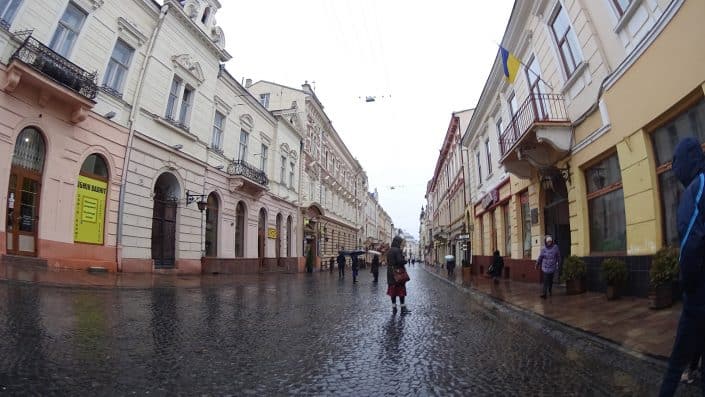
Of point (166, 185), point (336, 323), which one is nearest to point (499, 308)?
point (336, 323)

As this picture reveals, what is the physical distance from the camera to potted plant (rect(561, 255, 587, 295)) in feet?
30.4

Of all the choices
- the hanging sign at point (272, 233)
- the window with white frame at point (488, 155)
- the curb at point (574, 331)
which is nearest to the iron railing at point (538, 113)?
the curb at point (574, 331)

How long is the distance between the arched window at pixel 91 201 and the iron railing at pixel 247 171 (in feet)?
Answer: 26.1

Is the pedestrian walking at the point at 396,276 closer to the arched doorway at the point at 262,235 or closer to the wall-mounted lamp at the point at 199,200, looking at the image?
the wall-mounted lamp at the point at 199,200

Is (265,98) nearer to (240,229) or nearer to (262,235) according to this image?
(262,235)

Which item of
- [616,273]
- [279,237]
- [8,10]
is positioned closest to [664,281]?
[616,273]

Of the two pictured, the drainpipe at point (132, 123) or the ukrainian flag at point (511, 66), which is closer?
the ukrainian flag at point (511, 66)

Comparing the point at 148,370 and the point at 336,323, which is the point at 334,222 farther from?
the point at 148,370

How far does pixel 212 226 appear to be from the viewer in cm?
2075

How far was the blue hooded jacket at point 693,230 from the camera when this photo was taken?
2.39 m

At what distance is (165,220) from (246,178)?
530cm

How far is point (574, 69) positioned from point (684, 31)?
430 cm

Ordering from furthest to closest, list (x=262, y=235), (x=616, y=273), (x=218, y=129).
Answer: (x=262, y=235), (x=218, y=129), (x=616, y=273)

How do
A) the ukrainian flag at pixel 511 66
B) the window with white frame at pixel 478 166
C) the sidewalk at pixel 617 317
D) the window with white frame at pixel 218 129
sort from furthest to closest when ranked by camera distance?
the window with white frame at pixel 478 166 < the window with white frame at pixel 218 129 < the ukrainian flag at pixel 511 66 < the sidewalk at pixel 617 317
